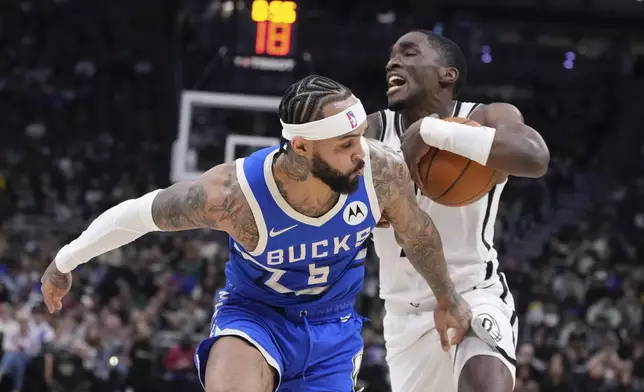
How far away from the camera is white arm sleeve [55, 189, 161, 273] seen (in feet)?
12.2

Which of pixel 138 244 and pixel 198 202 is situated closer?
pixel 198 202

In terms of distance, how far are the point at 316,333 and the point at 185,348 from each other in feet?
18.9

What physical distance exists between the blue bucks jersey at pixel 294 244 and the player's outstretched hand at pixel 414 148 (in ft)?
1.26

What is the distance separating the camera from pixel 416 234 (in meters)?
3.95

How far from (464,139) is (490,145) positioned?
0.10 m

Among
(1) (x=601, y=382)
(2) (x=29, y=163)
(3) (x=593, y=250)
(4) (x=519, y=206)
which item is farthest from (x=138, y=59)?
(1) (x=601, y=382)

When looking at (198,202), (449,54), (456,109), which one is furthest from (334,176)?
(449,54)

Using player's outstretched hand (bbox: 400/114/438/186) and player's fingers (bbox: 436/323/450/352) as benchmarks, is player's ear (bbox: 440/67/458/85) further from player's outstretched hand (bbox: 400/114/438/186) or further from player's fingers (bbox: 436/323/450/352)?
player's fingers (bbox: 436/323/450/352)

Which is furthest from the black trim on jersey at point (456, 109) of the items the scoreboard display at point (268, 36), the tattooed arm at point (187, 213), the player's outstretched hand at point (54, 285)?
the scoreboard display at point (268, 36)

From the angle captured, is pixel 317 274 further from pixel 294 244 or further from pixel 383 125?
pixel 383 125

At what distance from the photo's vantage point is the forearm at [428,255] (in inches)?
156

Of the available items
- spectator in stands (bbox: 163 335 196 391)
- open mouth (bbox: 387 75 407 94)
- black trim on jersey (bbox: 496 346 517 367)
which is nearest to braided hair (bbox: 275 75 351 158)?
open mouth (bbox: 387 75 407 94)

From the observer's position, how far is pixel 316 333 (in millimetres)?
3955

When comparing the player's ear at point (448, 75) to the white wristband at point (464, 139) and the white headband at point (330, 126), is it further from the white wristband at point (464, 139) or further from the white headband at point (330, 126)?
the white headband at point (330, 126)
